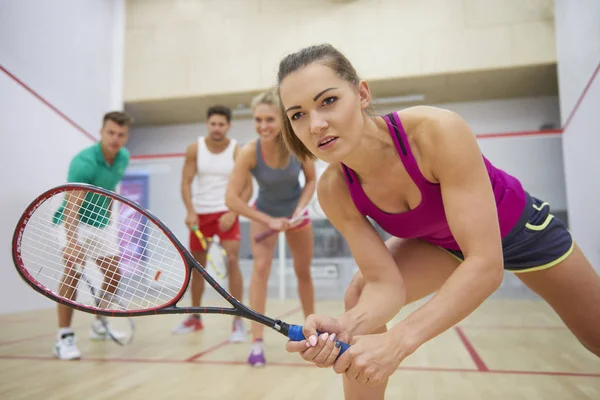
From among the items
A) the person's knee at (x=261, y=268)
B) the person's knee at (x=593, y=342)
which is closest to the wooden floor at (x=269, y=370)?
the person's knee at (x=593, y=342)

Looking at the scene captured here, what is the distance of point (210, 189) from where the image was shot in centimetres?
276

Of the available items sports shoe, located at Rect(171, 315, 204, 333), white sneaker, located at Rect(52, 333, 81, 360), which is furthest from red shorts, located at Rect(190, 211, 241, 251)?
white sneaker, located at Rect(52, 333, 81, 360)

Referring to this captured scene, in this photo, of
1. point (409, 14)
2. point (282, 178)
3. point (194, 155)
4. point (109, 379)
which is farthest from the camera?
point (409, 14)

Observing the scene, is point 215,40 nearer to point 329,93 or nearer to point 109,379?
point 109,379

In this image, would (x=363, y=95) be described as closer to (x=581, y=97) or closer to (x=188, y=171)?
(x=188, y=171)

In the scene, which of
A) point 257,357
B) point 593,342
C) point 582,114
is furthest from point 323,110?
point 582,114

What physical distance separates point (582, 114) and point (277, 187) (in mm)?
2527

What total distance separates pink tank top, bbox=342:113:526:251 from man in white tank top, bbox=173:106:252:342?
1.59m

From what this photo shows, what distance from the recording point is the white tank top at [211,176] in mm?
2754

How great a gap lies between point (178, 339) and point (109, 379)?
76 centimetres

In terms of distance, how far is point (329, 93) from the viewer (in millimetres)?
859

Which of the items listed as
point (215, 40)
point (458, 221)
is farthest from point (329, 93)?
point (215, 40)

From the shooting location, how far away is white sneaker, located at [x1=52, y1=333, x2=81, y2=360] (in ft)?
6.18

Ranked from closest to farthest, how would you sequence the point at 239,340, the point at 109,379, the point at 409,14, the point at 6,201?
1. the point at 109,379
2. the point at 239,340
3. the point at 6,201
4. the point at 409,14
